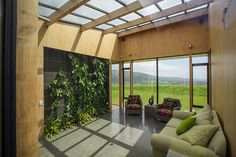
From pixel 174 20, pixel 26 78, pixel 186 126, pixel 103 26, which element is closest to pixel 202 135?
pixel 186 126

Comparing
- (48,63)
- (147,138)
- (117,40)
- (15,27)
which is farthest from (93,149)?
(117,40)

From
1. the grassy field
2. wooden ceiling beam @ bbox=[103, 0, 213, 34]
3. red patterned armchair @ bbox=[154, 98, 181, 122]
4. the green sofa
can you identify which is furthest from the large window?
the green sofa

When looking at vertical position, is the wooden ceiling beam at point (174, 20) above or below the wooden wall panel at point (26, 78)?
above

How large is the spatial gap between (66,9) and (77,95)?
2896mm

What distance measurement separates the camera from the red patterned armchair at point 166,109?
15.8 ft

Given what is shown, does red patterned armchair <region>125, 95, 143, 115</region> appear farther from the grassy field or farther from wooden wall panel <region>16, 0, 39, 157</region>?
wooden wall panel <region>16, 0, 39, 157</region>

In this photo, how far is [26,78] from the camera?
721 millimetres

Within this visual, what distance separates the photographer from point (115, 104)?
7660mm

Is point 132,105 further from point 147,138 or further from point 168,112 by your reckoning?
point 147,138

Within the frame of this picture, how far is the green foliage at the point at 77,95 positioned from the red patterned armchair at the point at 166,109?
2414mm

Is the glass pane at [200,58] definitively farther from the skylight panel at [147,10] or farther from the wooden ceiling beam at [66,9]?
the wooden ceiling beam at [66,9]

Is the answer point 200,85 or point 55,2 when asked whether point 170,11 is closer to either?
point 200,85

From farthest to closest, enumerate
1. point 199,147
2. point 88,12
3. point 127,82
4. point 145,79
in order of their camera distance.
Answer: point 127,82
point 145,79
point 88,12
point 199,147

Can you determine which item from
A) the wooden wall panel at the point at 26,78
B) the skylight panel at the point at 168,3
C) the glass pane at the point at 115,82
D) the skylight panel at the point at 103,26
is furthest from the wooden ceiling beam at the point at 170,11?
the wooden wall panel at the point at 26,78
